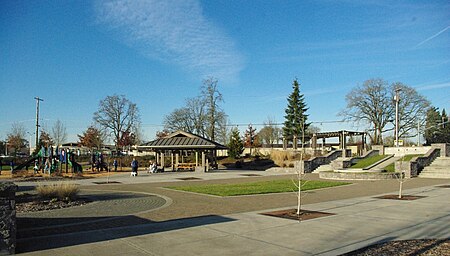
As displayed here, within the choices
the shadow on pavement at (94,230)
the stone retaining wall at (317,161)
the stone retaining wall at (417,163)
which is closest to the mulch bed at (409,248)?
the shadow on pavement at (94,230)

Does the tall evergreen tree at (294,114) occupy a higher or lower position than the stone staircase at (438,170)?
higher

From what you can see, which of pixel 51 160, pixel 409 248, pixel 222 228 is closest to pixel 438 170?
pixel 409 248

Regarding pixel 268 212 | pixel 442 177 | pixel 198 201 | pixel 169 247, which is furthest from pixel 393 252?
pixel 442 177

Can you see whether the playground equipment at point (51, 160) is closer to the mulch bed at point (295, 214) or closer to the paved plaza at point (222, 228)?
the paved plaza at point (222, 228)

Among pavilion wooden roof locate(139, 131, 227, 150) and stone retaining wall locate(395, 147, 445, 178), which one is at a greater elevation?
pavilion wooden roof locate(139, 131, 227, 150)

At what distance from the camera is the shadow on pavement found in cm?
697

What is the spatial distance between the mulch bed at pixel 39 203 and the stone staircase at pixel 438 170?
80.0 feet

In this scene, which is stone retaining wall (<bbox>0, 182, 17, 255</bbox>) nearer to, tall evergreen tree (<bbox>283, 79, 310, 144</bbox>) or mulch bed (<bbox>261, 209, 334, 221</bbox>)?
mulch bed (<bbox>261, 209, 334, 221</bbox>)

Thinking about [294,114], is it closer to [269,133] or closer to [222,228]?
[269,133]

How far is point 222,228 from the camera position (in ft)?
27.1

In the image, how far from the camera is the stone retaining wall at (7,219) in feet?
19.3

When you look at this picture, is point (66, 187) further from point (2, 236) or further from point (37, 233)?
point (2, 236)

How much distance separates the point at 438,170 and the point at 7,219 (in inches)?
1145

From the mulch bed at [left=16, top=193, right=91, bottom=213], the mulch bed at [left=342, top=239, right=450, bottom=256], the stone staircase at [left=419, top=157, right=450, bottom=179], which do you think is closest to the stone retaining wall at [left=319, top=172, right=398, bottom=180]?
the stone staircase at [left=419, top=157, right=450, bottom=179]
